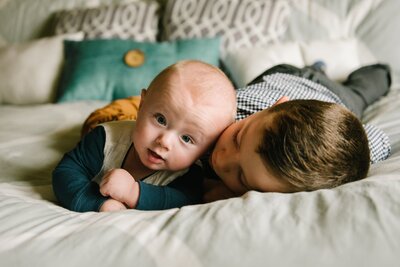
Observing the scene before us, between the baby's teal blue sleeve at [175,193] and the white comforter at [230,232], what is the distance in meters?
0.12

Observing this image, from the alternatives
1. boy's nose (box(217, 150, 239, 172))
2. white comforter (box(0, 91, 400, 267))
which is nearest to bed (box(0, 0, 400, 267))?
white comforter (box(0, 91, 400, 267))

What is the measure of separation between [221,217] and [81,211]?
0.29 meters

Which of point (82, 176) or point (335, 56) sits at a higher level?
point (335, 56)

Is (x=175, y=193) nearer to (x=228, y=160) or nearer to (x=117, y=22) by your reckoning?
(x=228, y=160)

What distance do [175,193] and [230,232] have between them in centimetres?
30

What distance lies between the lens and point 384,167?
752mm

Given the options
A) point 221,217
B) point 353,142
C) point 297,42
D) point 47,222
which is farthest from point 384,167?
point 297,42

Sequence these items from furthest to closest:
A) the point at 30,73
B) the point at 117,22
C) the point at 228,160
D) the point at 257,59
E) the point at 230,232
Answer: the point at 117,22 < the point at 30,73 < the point at 257,59 < the point at 228,160 < the point at 230,232

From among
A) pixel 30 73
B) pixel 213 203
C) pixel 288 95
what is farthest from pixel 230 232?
pixel 30 73

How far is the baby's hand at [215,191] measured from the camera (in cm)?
79

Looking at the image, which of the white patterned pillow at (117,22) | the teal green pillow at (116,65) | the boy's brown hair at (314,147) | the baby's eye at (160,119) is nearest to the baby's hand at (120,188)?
the baby's eye at (160,119)

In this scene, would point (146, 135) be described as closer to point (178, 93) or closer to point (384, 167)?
point (178, 93)

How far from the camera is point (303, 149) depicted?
1.99 feet

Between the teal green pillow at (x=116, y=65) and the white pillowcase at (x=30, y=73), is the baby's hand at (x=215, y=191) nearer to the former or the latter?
the teal green pillow at (x=116, y=65)
